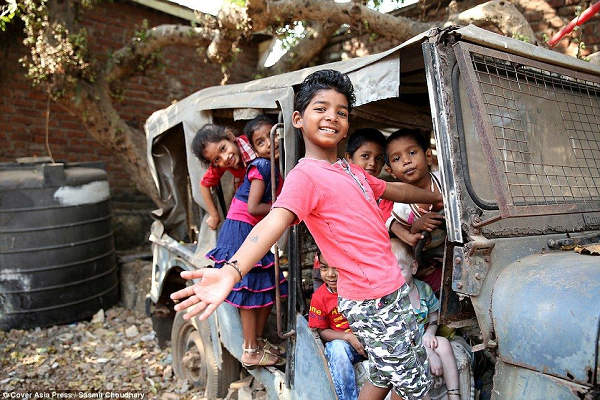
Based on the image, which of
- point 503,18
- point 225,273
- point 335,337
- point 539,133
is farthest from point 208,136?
point 503,18

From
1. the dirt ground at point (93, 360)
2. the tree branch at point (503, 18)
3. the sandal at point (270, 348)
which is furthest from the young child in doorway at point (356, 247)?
the tree branch at point (503, 18)

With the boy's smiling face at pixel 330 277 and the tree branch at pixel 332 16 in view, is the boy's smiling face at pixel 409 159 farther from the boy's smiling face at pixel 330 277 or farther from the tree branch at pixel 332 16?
the tree branch at pixel 332 16

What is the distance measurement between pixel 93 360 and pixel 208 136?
283cm

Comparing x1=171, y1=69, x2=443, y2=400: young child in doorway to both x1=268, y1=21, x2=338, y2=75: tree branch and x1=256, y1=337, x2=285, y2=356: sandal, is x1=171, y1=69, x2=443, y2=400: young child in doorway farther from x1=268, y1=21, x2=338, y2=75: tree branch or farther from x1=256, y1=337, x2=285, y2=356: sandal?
x1=268, y1=21, x2=338, y2=75: tree branch

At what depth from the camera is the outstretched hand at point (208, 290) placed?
1.40 metres

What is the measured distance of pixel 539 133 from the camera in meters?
2.10

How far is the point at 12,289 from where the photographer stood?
5.12 meters

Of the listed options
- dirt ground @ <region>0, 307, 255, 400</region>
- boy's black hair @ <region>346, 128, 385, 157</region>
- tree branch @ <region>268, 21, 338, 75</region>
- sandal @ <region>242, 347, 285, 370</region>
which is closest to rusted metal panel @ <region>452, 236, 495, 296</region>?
boy's black hair @ <region>346, 128, 385, 157</region>

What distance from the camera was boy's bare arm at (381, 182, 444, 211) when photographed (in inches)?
86.0

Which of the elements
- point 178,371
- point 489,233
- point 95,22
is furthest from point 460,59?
point 95,22

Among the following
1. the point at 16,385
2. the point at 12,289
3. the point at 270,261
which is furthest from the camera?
the point at 12,289

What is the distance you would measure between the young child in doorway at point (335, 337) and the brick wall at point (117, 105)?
565 centimetres

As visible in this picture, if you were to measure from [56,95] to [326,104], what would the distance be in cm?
474

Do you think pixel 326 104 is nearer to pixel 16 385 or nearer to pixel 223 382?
pixel 223 382
